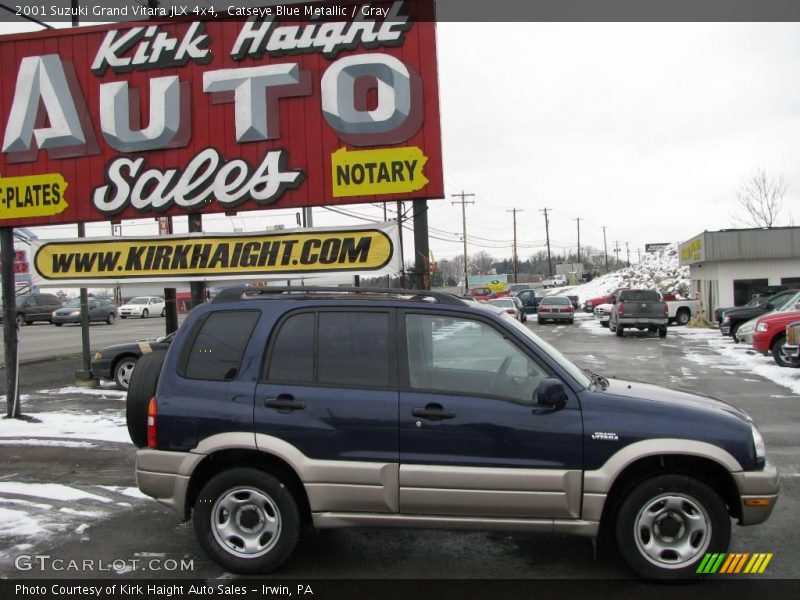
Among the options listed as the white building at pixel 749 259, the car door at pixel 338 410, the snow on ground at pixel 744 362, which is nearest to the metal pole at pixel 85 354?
the car door at pixel 338 410

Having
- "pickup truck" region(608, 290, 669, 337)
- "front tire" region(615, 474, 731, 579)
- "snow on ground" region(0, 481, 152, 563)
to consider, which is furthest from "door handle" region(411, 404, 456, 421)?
"pickup truck" region(608, 290, 669, 337)

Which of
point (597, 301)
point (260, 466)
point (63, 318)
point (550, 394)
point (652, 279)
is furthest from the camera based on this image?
point (652, 279)

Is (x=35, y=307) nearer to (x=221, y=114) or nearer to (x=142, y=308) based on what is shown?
(x=142, y=308)

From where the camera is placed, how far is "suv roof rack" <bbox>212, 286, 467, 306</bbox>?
4.64 metres

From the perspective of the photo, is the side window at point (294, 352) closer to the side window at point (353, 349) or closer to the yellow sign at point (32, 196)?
the side window at point (353, 349)

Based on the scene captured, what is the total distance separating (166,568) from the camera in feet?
14.5

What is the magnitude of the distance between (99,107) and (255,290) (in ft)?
19.6

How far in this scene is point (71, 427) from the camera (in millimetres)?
8969

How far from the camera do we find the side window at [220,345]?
4.46 m

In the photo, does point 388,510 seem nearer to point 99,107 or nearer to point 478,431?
point 478,431

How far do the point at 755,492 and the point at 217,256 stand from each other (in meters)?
6.84

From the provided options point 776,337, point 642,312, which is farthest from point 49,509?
point 642,312

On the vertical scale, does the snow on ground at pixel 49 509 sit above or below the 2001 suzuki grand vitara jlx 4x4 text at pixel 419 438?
below
